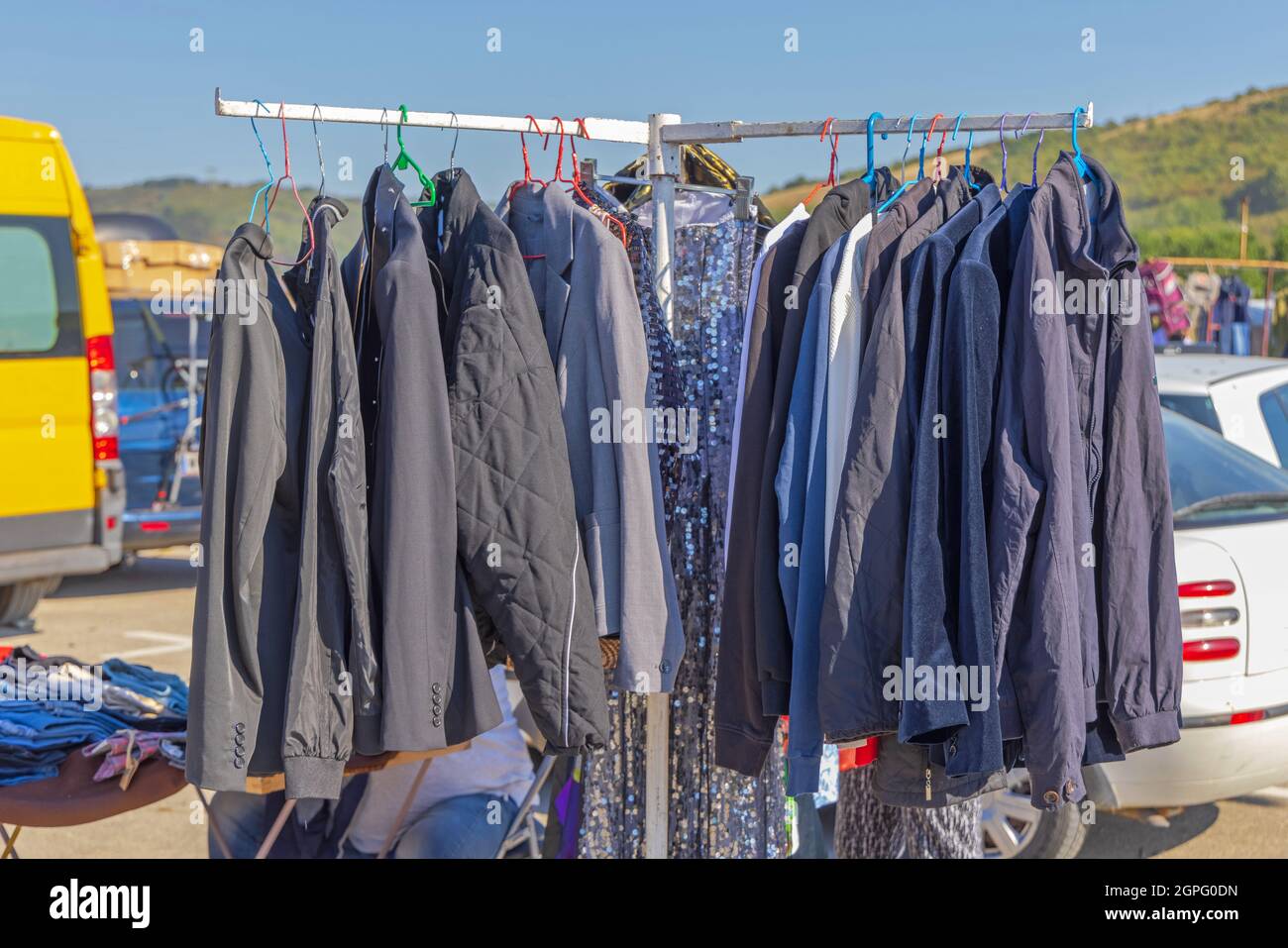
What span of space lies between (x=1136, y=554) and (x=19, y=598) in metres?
7.98

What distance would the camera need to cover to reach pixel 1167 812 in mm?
4723

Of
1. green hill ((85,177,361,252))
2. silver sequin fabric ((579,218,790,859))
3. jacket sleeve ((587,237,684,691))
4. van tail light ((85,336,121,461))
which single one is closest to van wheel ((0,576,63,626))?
van tail light ((85,336,121,461))

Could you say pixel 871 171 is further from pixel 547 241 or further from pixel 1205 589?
pixel 1205 589

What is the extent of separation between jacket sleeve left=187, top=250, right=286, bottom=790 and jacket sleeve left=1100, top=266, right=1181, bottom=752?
→ 1825 millimetres

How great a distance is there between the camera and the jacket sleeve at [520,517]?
8.32ft

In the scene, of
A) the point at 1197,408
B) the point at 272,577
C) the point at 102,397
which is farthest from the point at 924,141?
the point at 102,397

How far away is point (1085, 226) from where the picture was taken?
8.43 ft

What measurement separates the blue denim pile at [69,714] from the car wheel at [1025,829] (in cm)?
284

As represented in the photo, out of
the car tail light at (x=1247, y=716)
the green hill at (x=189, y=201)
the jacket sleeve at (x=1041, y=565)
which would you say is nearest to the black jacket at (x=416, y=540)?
the jacket sleeve at (x=1041, y=565)

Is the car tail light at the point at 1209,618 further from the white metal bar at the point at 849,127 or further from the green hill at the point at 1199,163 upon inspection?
the green hill at the point at 1199,163

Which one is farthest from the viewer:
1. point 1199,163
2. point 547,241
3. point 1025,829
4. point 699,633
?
point 1199,163

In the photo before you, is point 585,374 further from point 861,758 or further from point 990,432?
point 861,758
